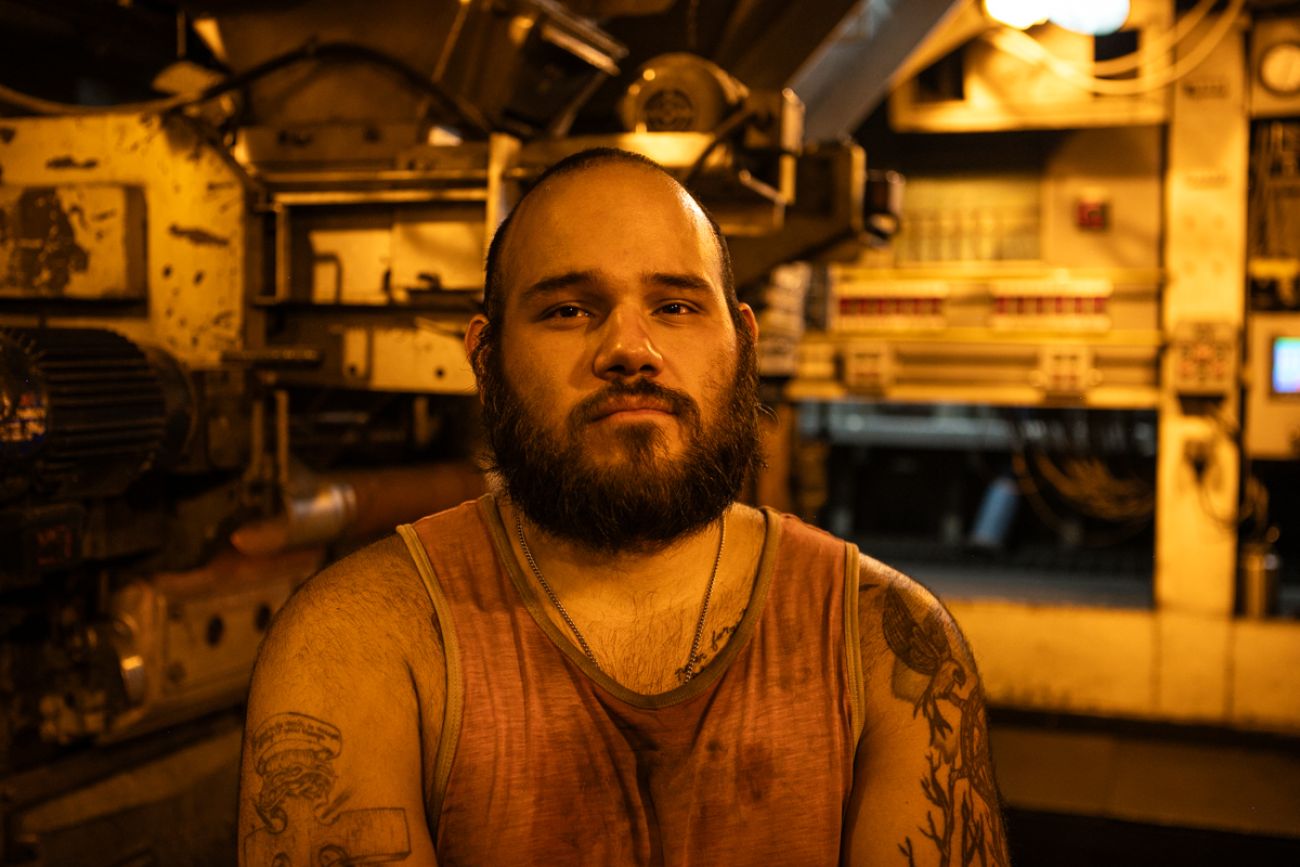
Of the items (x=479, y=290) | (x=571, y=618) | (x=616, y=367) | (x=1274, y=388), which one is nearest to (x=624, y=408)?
(x=616, y=367)

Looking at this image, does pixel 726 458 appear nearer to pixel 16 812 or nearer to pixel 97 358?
pixel 97 358

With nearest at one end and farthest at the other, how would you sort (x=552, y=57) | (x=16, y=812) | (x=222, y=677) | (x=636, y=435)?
(x=636, y=435), (x=16, y=812), (x=222, y=677), (x=552, y=57)

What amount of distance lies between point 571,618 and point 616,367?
0.37m

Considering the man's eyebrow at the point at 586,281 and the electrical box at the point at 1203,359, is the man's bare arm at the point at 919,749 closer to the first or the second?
the man's eyebrow at the point at 586,281

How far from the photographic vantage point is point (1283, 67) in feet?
17.5

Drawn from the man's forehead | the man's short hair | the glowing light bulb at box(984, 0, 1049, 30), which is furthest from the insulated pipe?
the glowing light bulb at box(984, 0, 1049, 30)

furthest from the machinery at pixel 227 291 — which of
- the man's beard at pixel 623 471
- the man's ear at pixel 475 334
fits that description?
the man's beard at pixel 623 471

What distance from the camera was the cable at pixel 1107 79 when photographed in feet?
17.6

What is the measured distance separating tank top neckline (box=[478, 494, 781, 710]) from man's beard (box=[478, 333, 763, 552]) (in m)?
0.07

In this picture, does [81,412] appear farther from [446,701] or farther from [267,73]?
[446,701]

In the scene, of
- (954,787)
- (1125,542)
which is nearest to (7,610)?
(954,787)

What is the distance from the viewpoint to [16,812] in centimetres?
278

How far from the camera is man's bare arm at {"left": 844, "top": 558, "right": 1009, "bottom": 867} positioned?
1588 millimetres

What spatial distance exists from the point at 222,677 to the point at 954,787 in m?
2.35
